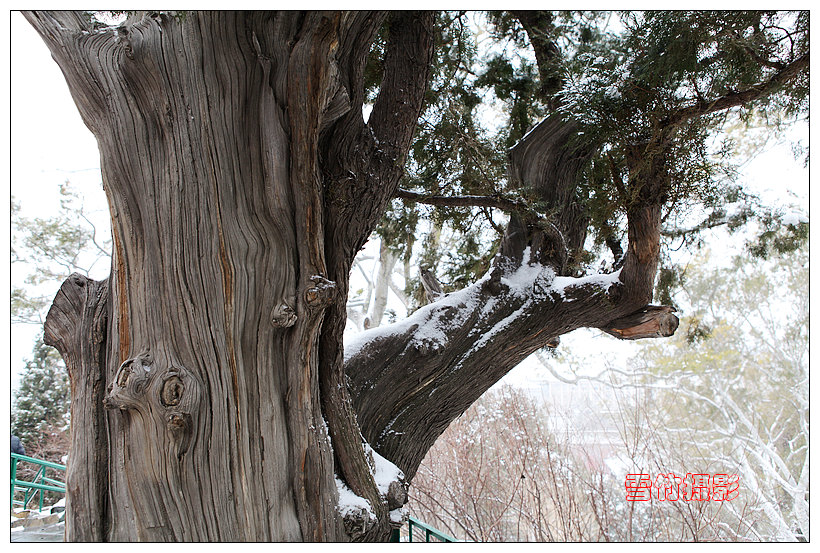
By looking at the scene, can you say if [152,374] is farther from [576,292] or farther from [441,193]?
[576,292]

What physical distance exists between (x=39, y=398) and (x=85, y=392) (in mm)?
6643

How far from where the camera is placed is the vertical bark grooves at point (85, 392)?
59.6 inches

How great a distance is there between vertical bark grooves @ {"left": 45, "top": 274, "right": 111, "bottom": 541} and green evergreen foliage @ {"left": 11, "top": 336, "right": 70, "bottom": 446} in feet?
20.8

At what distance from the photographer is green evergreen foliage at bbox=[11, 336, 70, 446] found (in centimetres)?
690

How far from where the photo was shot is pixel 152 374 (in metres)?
1.40

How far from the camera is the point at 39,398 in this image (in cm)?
701

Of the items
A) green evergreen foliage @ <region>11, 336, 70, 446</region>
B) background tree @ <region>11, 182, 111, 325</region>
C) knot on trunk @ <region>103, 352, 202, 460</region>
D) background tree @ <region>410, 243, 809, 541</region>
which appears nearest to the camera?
knot on trunk @ <region>103, 352, 202, 460</region>

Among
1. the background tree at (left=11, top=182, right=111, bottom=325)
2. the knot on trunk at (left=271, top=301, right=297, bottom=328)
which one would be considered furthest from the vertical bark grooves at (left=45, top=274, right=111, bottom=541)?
the background tree at (left=11, top=182, right=111, bottom=325)

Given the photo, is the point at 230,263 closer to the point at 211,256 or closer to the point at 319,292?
the point at 211,256

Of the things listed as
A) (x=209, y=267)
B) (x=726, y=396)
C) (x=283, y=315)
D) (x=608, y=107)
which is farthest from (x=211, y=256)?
(x=726, y=396)

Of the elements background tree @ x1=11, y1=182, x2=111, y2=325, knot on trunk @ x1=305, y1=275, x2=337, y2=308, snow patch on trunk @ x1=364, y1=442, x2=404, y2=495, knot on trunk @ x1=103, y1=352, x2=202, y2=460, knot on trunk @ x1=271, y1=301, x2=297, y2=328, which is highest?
background tree @ x1=11, y1=182, x2=111, y2=325

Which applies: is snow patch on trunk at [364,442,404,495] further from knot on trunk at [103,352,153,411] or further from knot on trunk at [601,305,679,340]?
knot on trunk at [601,305,679,340]

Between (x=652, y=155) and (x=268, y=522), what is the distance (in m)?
1.64

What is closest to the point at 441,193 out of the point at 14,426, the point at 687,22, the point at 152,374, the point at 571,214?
the point at 571,214
